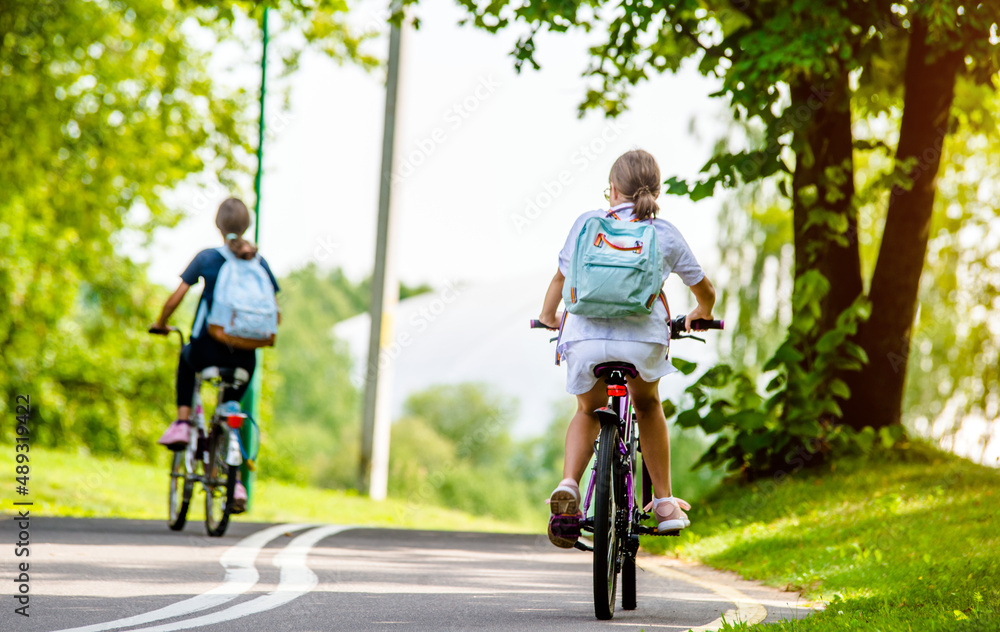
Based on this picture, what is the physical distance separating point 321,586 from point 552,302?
5.91 feet

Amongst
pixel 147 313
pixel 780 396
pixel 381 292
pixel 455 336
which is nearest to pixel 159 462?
pixel 147 313

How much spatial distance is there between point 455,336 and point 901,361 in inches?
2202

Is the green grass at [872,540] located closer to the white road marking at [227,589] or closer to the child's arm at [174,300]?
the white road marking at [227,589]

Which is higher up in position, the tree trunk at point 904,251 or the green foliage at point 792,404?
the tree trunk at point 904,251

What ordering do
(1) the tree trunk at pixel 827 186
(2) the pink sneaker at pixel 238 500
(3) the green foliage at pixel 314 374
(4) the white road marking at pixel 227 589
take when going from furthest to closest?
(3) the green foliage at pixel 314 374, (1) the tree trunk at pixel 827 186, (2) the pink sneaker at pixel 238 500, (4) the white road marking at pixel 227 589

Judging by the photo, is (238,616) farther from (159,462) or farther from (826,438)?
(159,462)

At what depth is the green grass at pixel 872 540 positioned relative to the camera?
4738mm

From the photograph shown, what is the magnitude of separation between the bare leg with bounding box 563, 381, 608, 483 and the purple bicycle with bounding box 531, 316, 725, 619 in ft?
0.15

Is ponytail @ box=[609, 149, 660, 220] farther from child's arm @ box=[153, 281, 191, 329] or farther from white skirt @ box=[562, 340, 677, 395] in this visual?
child's arm @ box=[153, 281, 191, 329]

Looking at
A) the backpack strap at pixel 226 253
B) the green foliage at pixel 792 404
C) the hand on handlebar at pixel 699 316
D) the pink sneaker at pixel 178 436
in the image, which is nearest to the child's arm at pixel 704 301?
the hand on handlebar at pixel 699 316

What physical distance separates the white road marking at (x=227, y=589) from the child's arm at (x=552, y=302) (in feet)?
5.99

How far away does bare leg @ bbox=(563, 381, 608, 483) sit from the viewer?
487cm

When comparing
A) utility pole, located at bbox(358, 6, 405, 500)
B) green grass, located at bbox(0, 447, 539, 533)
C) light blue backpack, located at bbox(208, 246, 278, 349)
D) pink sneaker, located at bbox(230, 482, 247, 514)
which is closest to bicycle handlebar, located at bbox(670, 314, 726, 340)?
light blue backpack, located at bbox(208, 246, 278, 349)

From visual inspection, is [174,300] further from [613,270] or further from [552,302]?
[613,270]
